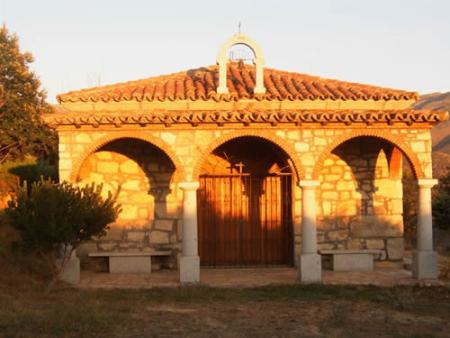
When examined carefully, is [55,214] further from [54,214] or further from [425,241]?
[425,241]

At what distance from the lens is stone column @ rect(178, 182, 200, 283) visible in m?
10.8

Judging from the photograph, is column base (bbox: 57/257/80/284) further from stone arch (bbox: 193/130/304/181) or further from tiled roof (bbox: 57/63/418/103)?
tiled roof (bbox: 57/63/418/103)

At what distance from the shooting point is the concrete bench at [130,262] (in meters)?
12.2

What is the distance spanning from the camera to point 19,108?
1884 cm

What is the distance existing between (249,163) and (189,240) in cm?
313

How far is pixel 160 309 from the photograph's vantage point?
8586 millimetres

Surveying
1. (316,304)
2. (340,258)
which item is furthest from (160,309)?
(340,258)

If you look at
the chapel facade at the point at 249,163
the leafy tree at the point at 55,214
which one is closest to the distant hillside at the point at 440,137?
the chapel facade at the point at 249,163

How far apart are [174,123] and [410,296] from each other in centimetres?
511

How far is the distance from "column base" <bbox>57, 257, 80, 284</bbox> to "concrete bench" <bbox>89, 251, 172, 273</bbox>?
1.36 metres

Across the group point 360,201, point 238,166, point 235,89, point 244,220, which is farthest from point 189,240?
point 360,201

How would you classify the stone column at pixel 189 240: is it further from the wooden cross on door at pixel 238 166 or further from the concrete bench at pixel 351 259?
the concrete bench at pixel 351 259

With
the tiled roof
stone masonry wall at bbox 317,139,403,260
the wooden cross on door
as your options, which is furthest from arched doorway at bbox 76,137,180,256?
stone masonry wall at bbox 317,139,403,260

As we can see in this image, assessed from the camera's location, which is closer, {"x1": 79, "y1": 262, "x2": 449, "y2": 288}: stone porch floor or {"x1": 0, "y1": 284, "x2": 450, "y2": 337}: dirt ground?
{"x1": 0, "y1": 284, "x2": 450, "y2": 337}: dirt ground
